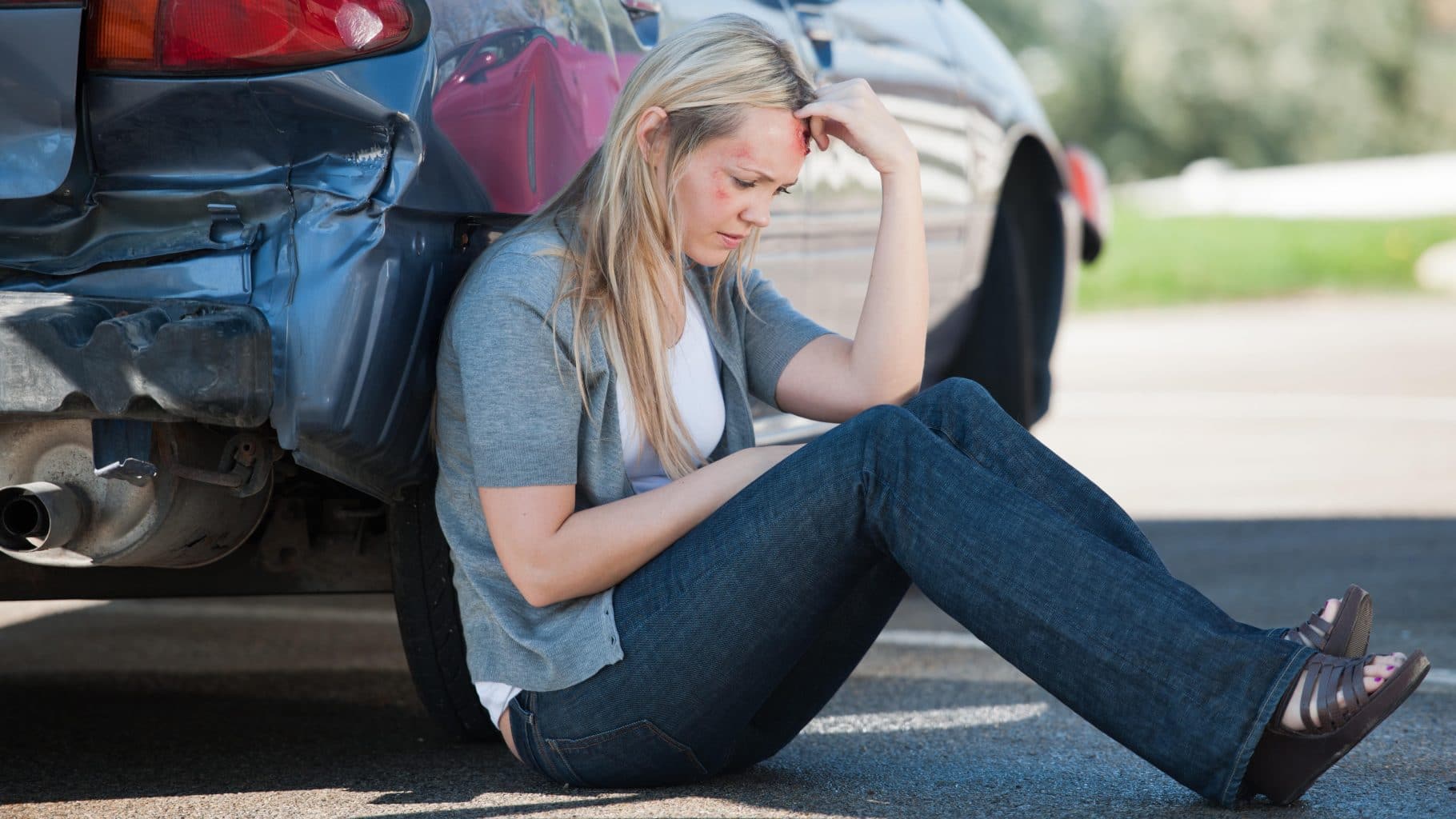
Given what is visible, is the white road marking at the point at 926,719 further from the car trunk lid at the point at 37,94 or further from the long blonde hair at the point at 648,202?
the car trunk lid at the point at 37,94

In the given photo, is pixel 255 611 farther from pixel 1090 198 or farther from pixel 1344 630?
pixel 1344 630

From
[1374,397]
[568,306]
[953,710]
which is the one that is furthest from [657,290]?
[1374,397]

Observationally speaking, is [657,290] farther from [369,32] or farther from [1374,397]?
[1374,397]

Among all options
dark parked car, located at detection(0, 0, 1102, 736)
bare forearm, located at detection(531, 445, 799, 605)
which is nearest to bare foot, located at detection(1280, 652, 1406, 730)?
bare forearm, located at detection(531, 445, 799, 605)

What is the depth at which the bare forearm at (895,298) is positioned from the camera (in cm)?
269

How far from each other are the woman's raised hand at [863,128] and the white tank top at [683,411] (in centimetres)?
35

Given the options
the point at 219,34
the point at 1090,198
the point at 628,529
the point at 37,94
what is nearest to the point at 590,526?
the point at 628,529

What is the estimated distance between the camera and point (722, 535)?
235cm

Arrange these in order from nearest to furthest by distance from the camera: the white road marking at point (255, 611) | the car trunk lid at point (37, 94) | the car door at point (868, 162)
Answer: the car trunk lid at point (37, 94), the car door at point (868, 162), the white road marking at point (255, 611)

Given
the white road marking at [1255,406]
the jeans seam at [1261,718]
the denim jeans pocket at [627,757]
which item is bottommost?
the white road marking at [1255,406]

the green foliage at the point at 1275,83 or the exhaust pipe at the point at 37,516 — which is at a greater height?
the exhaust pipe at the point at 37,516

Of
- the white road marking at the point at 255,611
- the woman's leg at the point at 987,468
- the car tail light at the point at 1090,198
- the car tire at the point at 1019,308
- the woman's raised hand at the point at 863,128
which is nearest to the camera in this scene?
the woman's leg at the point at 987,468

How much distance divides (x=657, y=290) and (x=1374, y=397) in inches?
278

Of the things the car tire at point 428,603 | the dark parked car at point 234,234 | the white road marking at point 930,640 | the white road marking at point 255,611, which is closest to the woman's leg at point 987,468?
the car tire at point 428,603
